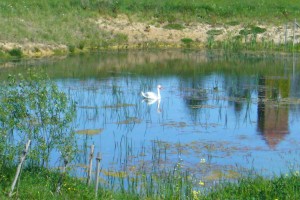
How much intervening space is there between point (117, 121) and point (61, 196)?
10098mm

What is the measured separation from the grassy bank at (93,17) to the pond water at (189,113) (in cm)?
410

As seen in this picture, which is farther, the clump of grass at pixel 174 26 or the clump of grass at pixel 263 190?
the clump of grass at pixel 174 26

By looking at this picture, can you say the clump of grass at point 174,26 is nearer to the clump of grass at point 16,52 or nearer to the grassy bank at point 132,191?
the clump of grass at point 16,52

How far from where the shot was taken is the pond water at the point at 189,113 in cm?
1844

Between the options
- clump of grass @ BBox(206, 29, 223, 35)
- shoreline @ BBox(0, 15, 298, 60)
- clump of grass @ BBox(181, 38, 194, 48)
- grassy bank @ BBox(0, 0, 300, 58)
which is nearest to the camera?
grassy bank @ BBox(0, 0, 300, 58)

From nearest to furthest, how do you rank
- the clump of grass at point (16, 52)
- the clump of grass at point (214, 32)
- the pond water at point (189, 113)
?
the pond water at point (189, 113)
the clump of grass at point (16, 52)
the clump of grass at point (214, 32)

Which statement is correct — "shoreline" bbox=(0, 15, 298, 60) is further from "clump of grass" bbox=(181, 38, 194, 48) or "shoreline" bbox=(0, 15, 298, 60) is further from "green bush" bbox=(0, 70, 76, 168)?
"green bush" bbox=(0, 70, 76, 168)

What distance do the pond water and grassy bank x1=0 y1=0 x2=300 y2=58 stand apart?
410cm

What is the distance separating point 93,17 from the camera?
5003 cm

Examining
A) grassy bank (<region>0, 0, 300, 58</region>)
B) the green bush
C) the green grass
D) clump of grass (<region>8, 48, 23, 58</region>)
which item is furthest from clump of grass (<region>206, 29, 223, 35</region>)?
the green bush

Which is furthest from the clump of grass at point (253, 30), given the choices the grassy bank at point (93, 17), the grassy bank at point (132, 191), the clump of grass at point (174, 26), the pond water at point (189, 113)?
the grassy bank at point (132, 191)

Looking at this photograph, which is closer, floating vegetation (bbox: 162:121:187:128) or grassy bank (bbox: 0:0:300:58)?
floating vegetation (bbox: 162:121:187:128)

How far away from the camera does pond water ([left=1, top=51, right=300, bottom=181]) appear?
18438 millimetres

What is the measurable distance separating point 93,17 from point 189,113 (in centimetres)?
2668
